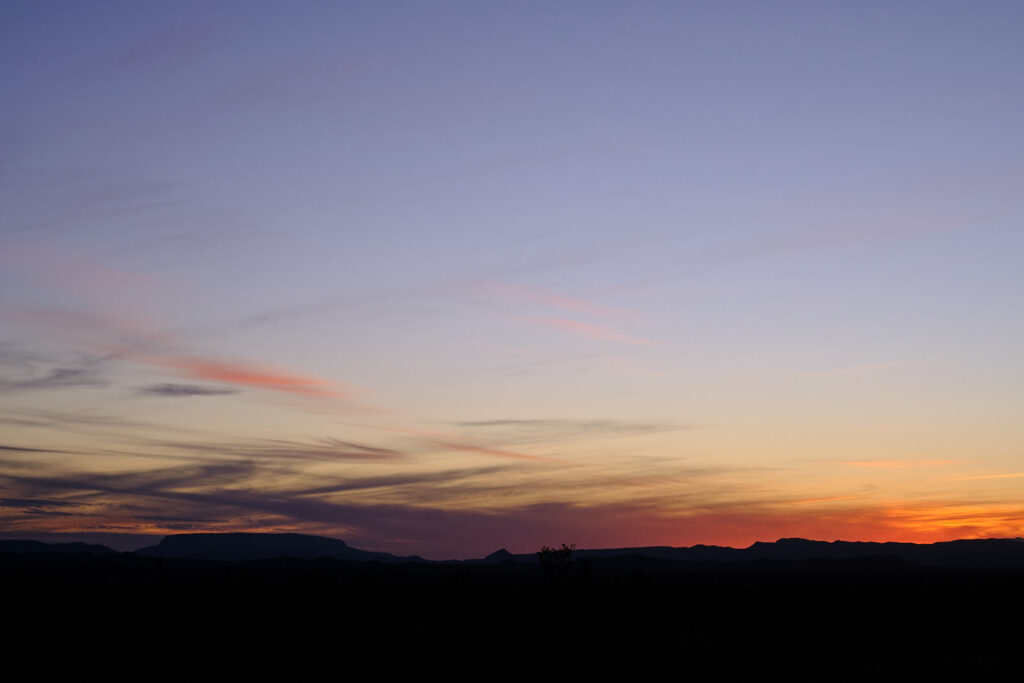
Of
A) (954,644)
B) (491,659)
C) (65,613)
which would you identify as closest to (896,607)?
(954,644)

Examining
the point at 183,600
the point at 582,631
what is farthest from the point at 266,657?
the point at 183,600

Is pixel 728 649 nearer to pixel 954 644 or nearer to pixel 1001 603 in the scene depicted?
pixel 954 644

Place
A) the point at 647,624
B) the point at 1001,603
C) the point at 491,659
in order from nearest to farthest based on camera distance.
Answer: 1. the point at 491,659
2. the point at 647,624
3. the point at 1001,603

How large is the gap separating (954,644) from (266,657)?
95.6ft

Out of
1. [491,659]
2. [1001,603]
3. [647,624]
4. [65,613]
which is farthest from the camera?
[1001,603]

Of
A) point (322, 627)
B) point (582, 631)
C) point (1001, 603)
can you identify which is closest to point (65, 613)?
point (322, 627)

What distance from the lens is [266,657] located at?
34750 millimetres

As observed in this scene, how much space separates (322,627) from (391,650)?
7988 mm

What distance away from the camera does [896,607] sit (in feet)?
198

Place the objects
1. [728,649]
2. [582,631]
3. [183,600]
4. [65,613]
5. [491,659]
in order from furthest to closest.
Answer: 1. [183,600]
2. [65,613]
3. [582,631]
4. [728,649]
5. [491,659]

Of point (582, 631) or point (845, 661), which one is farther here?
point (582, 631)

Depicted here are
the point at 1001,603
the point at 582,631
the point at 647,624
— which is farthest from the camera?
the point at 1001,603

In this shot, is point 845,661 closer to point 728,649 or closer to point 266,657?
point 728,649

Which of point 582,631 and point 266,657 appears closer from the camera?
point 266,657
